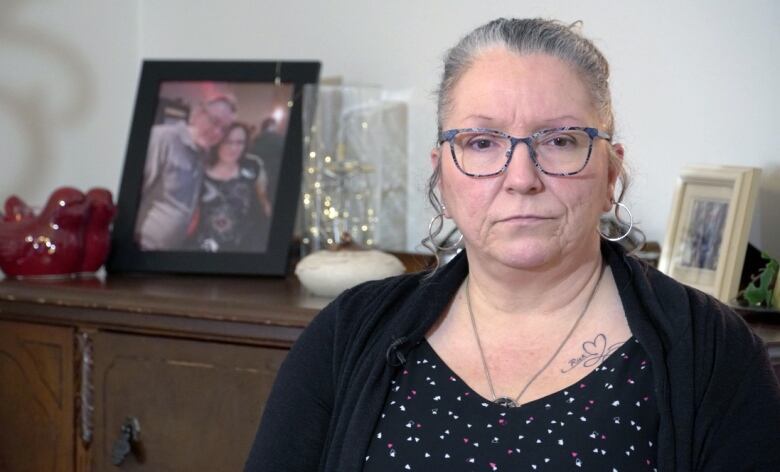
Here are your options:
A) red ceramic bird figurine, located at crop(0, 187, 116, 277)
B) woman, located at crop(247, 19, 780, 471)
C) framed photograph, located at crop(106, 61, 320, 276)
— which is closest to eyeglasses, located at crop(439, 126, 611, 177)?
woman, located at crop(247, 19, 780, 471)

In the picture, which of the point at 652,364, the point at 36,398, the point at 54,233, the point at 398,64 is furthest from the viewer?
the point at 398,64

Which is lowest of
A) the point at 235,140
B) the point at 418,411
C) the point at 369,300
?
the point at 418,411

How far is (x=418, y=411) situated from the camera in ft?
4.79

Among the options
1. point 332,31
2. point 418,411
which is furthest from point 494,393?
point 332,31

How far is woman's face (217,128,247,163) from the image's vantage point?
7.93 ft

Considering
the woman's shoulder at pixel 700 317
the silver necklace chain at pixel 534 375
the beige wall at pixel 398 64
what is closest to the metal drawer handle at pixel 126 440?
the beige wall at pixel 398 64

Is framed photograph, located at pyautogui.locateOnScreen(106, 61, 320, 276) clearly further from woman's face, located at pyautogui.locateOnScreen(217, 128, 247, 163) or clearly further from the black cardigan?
the black cardigan

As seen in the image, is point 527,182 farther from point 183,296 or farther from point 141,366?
point 141,366

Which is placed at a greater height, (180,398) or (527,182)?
(527,182)

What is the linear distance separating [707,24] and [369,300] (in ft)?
2.83

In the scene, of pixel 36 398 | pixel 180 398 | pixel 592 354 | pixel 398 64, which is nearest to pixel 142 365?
pixel 180 398

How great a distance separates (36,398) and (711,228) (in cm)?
132

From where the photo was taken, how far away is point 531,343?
148 centimetres

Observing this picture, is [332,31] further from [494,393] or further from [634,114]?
[494,393]
